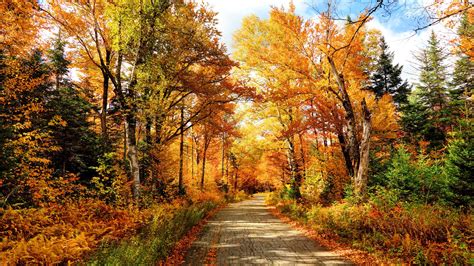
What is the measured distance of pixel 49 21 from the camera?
10641 mm

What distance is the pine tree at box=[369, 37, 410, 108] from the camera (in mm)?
30312

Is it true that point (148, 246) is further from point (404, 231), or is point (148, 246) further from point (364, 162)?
point (364, 162)

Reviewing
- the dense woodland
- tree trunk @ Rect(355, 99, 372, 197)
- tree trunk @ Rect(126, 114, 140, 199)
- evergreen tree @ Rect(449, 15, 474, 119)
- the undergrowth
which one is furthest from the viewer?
evergreen tree @ Rect(449, 15, 474, 119)

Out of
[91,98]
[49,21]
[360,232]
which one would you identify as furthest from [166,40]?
[91,98]

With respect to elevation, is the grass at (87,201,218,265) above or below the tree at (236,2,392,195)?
below

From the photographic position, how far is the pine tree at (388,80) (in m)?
30.3

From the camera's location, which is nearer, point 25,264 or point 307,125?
point 25,264

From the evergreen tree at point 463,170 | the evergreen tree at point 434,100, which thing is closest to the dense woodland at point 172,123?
the evergreen tree at point 463,170

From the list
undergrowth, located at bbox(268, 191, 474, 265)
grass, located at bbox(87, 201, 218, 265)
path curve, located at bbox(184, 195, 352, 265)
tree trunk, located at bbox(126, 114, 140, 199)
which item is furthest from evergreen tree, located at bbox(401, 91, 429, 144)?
tree trunk, located at bbox(126, 114, 140, 199)

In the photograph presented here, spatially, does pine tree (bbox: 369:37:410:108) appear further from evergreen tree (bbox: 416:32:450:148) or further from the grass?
the grass

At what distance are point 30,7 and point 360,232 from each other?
13070 millimetres

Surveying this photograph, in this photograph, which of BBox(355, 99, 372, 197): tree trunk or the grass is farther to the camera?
BBox(355, 99, 372, 197): tree trunk

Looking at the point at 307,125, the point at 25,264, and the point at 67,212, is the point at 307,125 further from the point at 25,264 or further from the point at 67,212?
the point at 25,264

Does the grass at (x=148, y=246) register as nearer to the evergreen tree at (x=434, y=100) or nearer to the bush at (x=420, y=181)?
the bush at (x=420, y=181)
